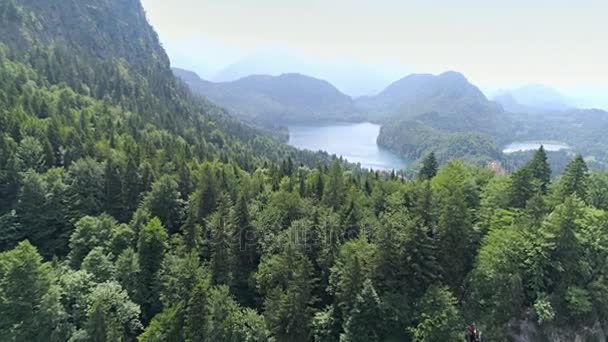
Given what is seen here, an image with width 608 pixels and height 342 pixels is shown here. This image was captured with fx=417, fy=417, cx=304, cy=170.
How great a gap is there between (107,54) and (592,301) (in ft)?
634

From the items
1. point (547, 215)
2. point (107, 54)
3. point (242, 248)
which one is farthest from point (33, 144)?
point (107, 54)

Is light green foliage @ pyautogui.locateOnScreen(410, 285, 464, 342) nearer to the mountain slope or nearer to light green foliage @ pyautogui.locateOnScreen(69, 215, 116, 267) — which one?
light green foliage @ pyautogui.locateOnScreen(69, 215, 116, 267)

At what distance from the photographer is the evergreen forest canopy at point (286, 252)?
37.6m

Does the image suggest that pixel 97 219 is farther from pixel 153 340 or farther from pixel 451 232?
pixel 451 232

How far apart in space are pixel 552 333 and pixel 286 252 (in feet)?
83.5

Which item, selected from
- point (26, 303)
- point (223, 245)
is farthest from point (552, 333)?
point (26, 303)

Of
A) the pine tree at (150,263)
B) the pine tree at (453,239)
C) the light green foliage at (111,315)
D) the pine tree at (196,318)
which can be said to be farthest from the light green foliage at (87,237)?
the pine tree at (453,239)

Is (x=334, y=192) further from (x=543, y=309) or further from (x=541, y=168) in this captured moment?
(x=543, y=309)

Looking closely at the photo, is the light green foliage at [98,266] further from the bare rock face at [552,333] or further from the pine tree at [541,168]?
the pine tree at [541,168]

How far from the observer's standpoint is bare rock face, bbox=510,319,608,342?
37094 mm

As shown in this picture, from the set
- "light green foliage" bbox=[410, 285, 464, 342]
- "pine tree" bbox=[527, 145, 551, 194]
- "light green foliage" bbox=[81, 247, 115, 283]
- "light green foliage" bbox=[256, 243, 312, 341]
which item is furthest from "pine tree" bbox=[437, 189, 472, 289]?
"light green foliage" bbox=[81, 247, 115, 283]

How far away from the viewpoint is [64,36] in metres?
165

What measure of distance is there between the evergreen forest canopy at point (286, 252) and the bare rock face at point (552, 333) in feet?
0.51

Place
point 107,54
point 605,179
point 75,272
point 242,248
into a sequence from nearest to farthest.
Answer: point 75,272 → point 242,248 → point 605,179 → point 107,54
